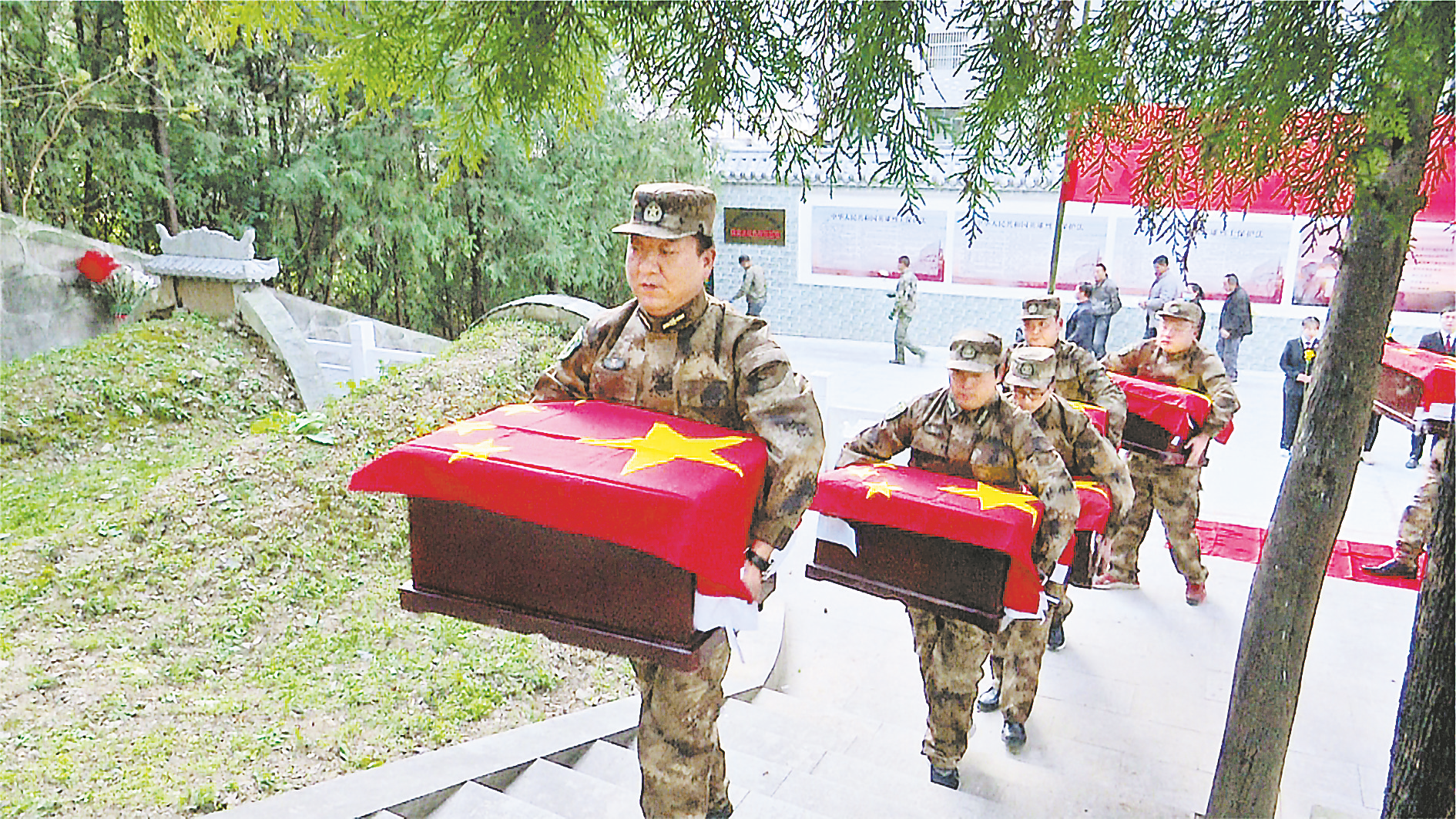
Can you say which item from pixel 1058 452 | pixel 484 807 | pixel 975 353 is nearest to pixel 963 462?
pixel 975 353

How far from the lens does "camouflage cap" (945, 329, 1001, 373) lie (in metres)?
3.21

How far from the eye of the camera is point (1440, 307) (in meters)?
10.3

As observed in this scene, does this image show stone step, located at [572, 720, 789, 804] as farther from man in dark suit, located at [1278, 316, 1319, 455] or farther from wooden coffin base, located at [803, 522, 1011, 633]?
man in dark suit, located at [1278, 316, 1319, 455]

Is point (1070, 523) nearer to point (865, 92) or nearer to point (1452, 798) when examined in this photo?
→ point (1452, 798)

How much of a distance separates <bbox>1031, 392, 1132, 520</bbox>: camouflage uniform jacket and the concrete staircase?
4.43 ft

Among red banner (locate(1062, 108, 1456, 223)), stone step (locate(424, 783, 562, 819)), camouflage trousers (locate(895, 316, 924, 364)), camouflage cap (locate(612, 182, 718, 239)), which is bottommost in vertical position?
stone step (locate(424, 783, 562, 819))

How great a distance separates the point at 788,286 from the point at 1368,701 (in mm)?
10518

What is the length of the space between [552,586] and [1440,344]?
809 cm

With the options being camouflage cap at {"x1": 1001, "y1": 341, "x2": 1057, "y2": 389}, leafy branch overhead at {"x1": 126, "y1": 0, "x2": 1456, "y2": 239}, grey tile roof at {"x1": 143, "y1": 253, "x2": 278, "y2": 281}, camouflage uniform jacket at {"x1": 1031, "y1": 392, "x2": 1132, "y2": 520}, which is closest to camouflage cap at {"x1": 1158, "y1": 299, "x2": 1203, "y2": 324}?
camouflage uniform jacket at {"x1": 1031, "y1": 392, "x2": 1132, "y2": 520}

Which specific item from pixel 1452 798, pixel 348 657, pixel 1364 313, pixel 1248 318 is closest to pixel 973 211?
pixel 1364 313

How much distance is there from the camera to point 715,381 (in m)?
2.55

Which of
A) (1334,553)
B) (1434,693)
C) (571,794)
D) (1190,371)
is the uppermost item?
(1190,371)

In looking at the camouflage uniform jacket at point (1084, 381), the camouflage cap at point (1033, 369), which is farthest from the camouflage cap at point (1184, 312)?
the camouflage cap at point (1033, 369)

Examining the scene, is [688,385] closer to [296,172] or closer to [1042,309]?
[1042,309]
